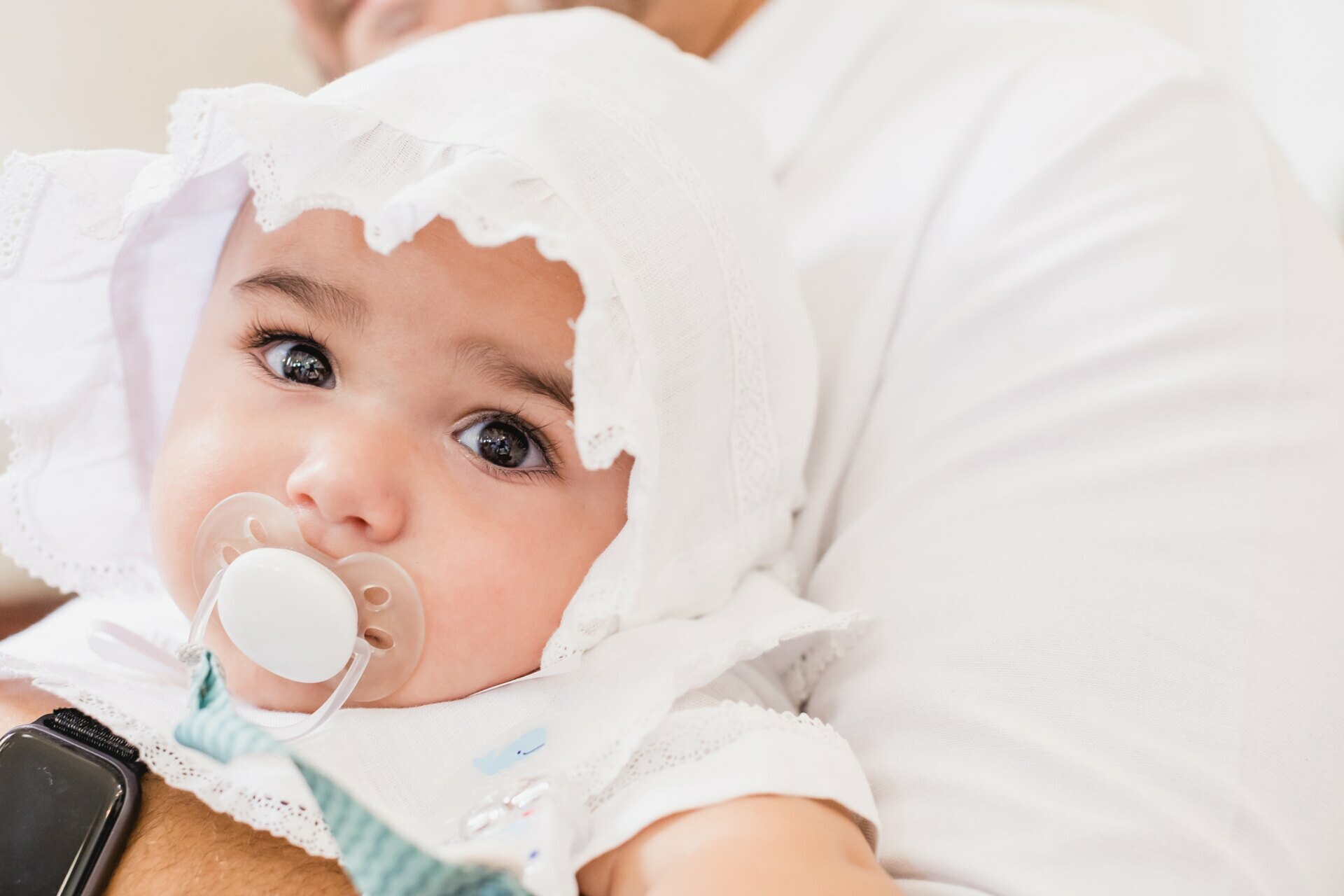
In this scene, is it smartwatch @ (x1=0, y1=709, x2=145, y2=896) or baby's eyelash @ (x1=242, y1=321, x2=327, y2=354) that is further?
baby's eyelash @ (x1=242, y1=321, x2=327, y2=354)

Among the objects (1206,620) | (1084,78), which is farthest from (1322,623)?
(1084,78)

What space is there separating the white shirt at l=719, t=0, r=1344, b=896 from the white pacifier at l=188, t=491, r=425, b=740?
13.6 inches

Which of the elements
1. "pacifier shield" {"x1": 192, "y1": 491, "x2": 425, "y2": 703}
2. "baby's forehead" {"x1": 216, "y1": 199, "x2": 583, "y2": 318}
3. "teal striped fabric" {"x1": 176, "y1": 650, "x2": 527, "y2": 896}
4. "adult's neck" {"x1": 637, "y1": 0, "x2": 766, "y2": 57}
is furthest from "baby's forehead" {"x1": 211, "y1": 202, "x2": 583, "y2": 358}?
"adult's neck" {"x1": 637, "y1": 0, "x2": 766, "y2": 57}

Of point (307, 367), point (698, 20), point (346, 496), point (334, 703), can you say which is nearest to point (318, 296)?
point (307, 367)

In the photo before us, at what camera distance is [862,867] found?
0.61m

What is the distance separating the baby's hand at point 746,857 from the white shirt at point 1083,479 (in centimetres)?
7

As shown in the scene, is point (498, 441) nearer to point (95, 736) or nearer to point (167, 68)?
point (95, 736)

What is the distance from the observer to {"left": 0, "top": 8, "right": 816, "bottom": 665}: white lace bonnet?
67 centimetres

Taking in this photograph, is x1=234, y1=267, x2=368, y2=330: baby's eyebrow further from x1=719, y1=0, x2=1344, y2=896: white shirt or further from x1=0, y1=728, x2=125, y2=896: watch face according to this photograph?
x1=719, y1=0, x2=1344, y2=896: white shirt

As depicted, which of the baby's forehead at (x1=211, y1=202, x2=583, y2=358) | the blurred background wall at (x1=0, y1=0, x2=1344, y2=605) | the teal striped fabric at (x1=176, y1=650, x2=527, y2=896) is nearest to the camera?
the teal striped fabric at (x1=176, y1=650, x2=527, y2=896)

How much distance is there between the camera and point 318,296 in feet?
2.45

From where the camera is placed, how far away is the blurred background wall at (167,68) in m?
1.27

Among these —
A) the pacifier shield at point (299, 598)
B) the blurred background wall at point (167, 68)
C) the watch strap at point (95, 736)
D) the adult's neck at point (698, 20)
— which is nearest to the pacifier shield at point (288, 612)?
the pacifier shield at point (299, 598)

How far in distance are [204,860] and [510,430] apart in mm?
349
